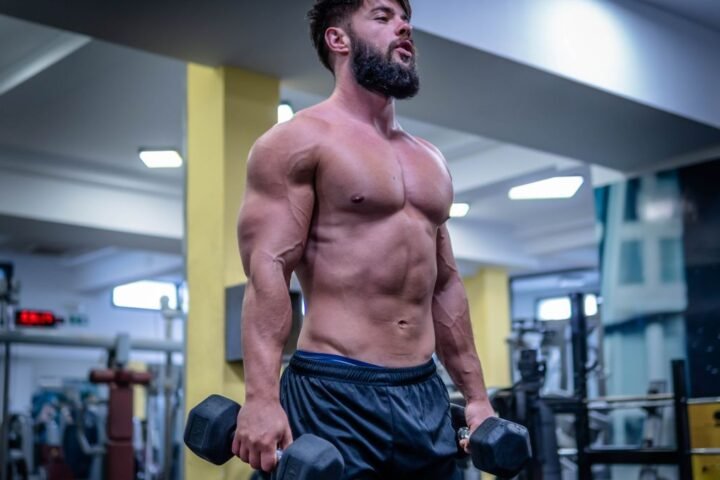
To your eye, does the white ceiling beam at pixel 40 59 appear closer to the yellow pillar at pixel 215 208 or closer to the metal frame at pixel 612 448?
the yellow pillar at pixel 215 208

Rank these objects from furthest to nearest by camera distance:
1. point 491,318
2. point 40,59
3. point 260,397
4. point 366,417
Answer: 1. point 491,318
2. point 40,59
3. point 366,417
4. point 260,397

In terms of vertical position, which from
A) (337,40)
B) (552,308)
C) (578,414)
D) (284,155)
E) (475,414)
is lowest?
(578,414)

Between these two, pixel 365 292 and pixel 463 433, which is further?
pixel 463 433

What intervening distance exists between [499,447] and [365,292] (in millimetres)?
369

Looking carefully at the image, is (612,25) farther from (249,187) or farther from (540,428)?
(249,187)

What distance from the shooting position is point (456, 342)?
2.03m

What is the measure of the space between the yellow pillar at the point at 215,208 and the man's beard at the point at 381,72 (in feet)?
7.88

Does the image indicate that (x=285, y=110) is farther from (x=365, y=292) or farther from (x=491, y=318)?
(x=491, y=318)

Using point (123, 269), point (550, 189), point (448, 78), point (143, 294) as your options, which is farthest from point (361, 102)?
point (143, 294)

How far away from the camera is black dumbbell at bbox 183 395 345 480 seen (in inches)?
62.6

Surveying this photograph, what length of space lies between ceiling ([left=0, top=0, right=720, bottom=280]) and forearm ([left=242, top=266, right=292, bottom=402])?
233 centimetres

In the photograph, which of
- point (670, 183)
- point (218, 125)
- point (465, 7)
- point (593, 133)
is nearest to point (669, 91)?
point (593, 133)

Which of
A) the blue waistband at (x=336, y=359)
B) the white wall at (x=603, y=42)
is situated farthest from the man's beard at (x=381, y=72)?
the white wall at (x=603, y=42)

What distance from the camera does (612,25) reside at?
16.5 ft
